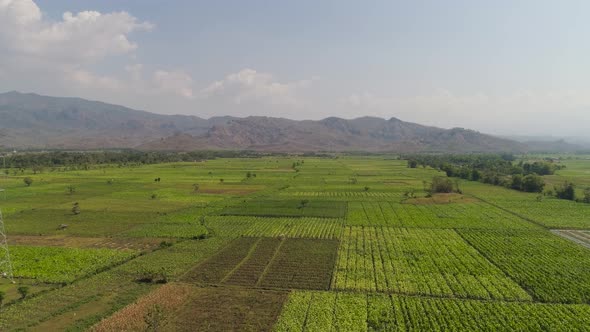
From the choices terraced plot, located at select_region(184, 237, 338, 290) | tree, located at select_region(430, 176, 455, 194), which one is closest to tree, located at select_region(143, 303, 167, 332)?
terraced plot, located at select_region(184, 237, 338, 290)

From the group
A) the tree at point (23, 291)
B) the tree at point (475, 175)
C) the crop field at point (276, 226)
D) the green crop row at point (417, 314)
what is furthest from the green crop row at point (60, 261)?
the tree at point (475, 175)

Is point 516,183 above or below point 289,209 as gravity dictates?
above

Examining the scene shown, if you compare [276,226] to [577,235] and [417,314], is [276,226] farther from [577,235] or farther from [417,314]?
[577,235]

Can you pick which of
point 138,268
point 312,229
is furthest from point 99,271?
point 312,229

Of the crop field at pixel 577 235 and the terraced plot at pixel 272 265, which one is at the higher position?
the crop field at pixel 577 235

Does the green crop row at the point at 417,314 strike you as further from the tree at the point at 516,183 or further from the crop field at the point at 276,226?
the tree at the point at 516,183

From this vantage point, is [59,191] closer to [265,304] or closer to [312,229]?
[312,229]

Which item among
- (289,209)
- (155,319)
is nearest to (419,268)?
(155,319)
